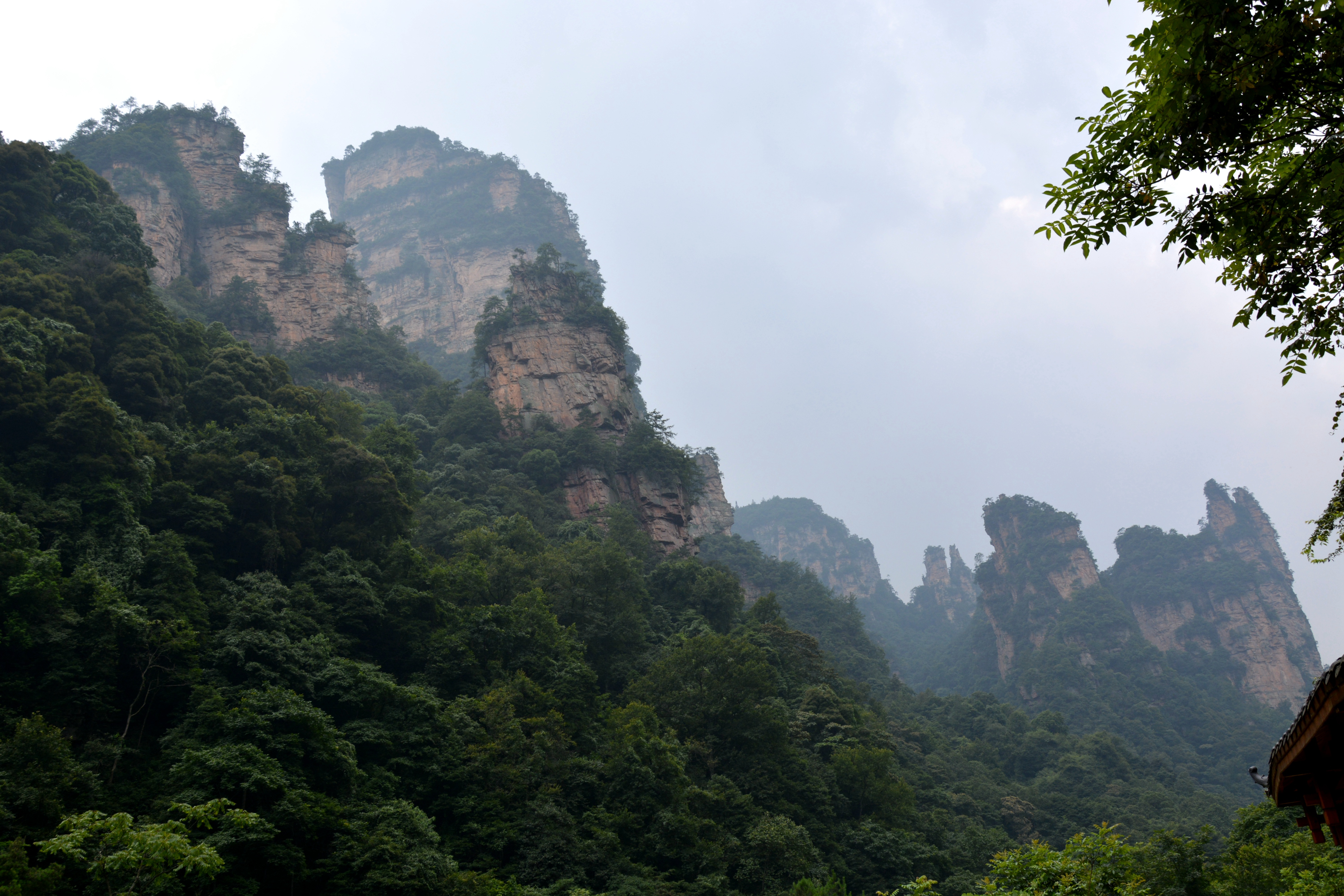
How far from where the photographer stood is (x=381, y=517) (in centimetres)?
2469

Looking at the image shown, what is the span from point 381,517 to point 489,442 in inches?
755

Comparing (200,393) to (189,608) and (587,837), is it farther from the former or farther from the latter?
(587,837)

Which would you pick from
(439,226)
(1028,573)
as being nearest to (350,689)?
(1028,573)

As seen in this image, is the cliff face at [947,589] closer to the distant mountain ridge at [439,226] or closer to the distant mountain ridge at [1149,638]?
the distant mountain ridge at [1149,638]

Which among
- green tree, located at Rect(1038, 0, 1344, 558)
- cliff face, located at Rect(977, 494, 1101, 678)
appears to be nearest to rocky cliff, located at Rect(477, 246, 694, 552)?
green tree, located at Rect(1038, 0, 1344, 558)

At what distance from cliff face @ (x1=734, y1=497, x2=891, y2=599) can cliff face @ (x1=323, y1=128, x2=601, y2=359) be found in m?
54.4

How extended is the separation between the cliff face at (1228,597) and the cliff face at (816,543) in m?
40.4

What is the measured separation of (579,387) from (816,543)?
82563 millimetres

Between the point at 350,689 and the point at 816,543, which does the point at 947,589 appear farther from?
the point at 350,689

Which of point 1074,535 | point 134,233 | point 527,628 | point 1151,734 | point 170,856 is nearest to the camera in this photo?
point 170,856

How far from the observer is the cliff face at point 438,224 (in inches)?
3282

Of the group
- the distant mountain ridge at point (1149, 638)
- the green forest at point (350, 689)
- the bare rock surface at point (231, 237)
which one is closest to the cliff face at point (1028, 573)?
the distant mountain ridge at point (1149, 638)

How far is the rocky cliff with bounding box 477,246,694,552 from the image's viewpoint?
145 ft

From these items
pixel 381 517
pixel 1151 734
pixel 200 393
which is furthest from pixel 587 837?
pixel 1151 734
